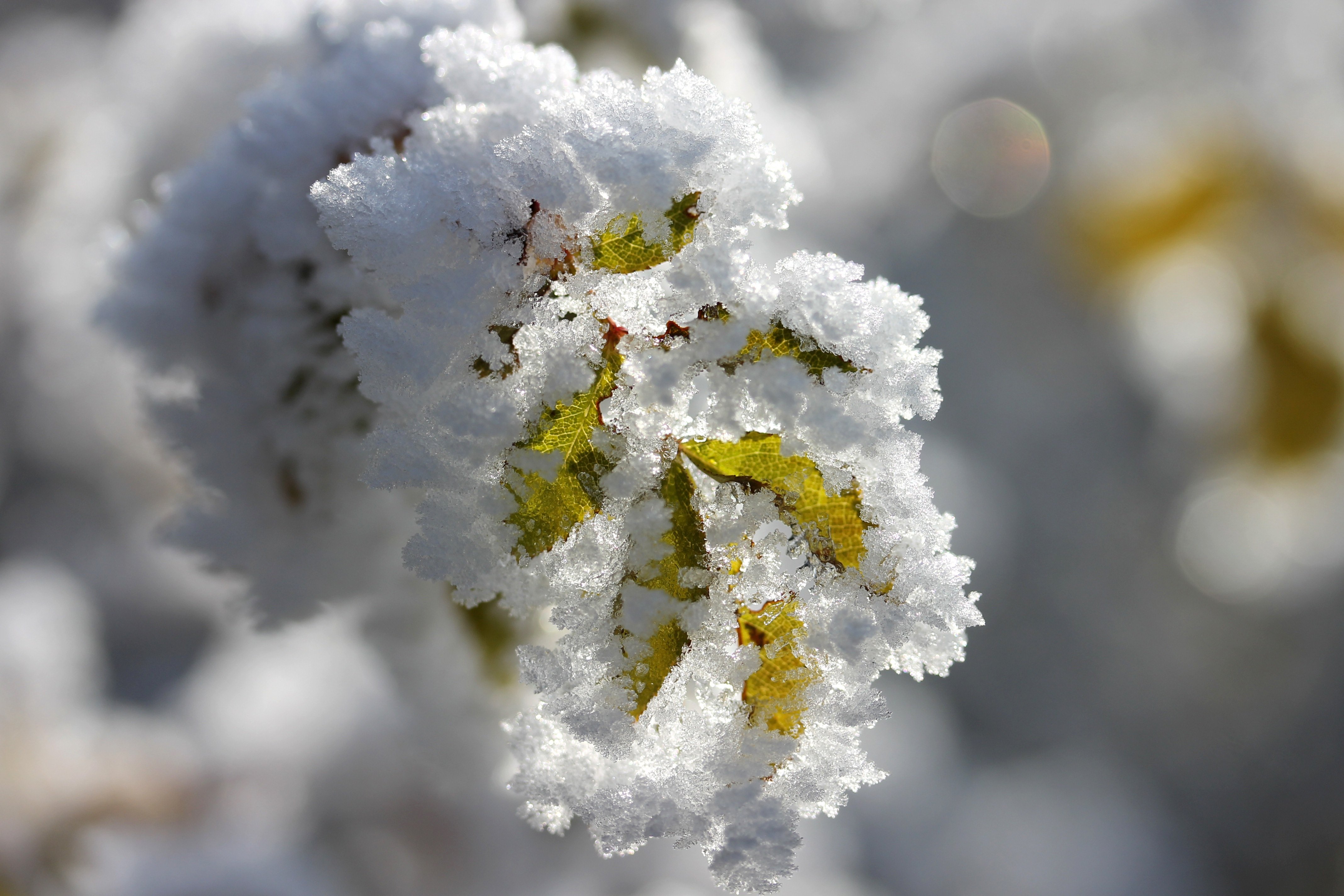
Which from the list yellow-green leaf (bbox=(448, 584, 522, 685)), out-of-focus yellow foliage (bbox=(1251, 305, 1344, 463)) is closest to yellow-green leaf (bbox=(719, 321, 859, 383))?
yellow-green leaf (bbox=(448, 584, 522, 685))

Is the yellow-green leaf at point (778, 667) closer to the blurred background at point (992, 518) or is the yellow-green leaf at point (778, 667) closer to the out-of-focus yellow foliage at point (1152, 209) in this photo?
the blurred background at point (992, 518)

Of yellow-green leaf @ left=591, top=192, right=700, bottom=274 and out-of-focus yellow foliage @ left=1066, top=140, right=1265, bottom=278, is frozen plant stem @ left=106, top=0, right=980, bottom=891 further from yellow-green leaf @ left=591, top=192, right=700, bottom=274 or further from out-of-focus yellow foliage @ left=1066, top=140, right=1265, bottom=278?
out-of-focus yellow foliage @ left=1066, top=140, right=1265, bottom=278

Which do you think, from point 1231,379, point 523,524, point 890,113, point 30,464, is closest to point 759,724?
point 523,524

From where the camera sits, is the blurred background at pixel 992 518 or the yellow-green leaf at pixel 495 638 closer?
the yellow-green leaf at pixel 495 638

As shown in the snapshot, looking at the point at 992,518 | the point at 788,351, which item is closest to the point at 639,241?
the point at 788,351

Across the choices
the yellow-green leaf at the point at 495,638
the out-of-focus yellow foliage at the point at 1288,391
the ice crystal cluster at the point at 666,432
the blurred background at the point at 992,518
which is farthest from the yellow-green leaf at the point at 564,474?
the out-of-focus yellow foliage at the point at 1288,391

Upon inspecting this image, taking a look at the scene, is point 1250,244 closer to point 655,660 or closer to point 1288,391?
point 1288,391
